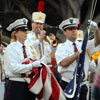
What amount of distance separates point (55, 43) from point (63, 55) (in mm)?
2028

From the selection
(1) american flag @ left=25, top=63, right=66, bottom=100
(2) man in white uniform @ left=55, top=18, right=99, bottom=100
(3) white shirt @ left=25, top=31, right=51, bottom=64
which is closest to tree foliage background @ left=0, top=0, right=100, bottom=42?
(3) white shirt @ left=25, top=31, right=51, bottom=64

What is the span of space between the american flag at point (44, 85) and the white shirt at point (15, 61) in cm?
14

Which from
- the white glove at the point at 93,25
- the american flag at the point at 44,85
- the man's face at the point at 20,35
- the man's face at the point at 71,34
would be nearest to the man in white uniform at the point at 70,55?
the man's face at the point at 71,34

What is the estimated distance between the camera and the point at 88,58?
6000mm

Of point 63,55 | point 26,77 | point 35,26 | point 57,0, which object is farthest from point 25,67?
point 57,0

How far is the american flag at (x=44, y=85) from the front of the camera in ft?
18.5

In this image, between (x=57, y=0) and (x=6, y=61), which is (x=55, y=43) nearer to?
(x=6, y=61)

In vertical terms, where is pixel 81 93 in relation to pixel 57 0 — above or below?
below

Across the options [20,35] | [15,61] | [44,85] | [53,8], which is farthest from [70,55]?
[53,8]

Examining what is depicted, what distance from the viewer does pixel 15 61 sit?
18.5 feet

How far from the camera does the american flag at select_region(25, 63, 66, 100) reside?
5.64m

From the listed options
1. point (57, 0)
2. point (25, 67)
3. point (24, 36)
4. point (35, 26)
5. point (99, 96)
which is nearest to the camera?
point (99, 96)

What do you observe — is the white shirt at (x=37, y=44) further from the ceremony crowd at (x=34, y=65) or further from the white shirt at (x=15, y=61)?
the white shirt at (x=15, y=61)

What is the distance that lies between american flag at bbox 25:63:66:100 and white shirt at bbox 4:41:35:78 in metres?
0.14
